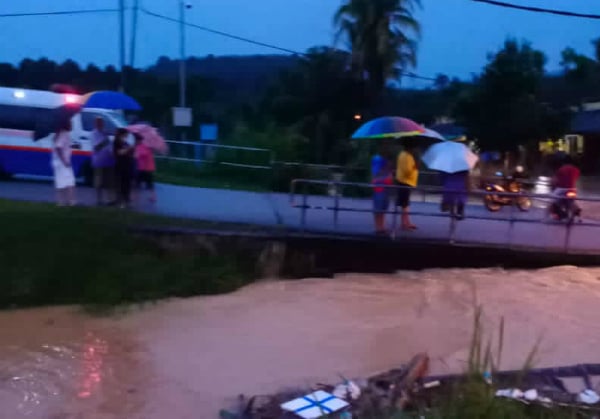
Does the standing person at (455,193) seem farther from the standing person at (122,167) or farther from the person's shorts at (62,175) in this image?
the person's shorts at (62,175)

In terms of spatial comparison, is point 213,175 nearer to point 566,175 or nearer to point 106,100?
point 106,100

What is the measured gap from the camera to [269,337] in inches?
432

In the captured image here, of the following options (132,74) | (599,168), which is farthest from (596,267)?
(132,74)

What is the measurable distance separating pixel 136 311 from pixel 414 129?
5.67 metres

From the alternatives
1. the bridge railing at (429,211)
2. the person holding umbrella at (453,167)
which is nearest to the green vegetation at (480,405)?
the bridge railing at (429,211)

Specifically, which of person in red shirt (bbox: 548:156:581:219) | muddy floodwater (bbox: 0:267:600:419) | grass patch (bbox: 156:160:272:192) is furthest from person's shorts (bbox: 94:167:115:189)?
person in red shirt (bbox: 548:156:581:219)

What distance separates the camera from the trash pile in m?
6.51

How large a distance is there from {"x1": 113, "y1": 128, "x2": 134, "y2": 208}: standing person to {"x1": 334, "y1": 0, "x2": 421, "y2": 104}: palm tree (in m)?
22.1

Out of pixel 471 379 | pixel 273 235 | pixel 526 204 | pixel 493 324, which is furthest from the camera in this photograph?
pixel 526 204

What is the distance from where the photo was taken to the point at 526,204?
21500mm

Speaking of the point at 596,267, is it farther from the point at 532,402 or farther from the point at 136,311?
the point at 532,402

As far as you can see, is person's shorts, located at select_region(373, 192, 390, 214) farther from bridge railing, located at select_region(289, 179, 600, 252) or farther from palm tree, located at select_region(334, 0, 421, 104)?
palm tree, located at select_region(334, 0, 421, 104)

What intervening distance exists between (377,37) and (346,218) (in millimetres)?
20831

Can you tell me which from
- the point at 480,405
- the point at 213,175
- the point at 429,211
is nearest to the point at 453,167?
the point at 429,211
